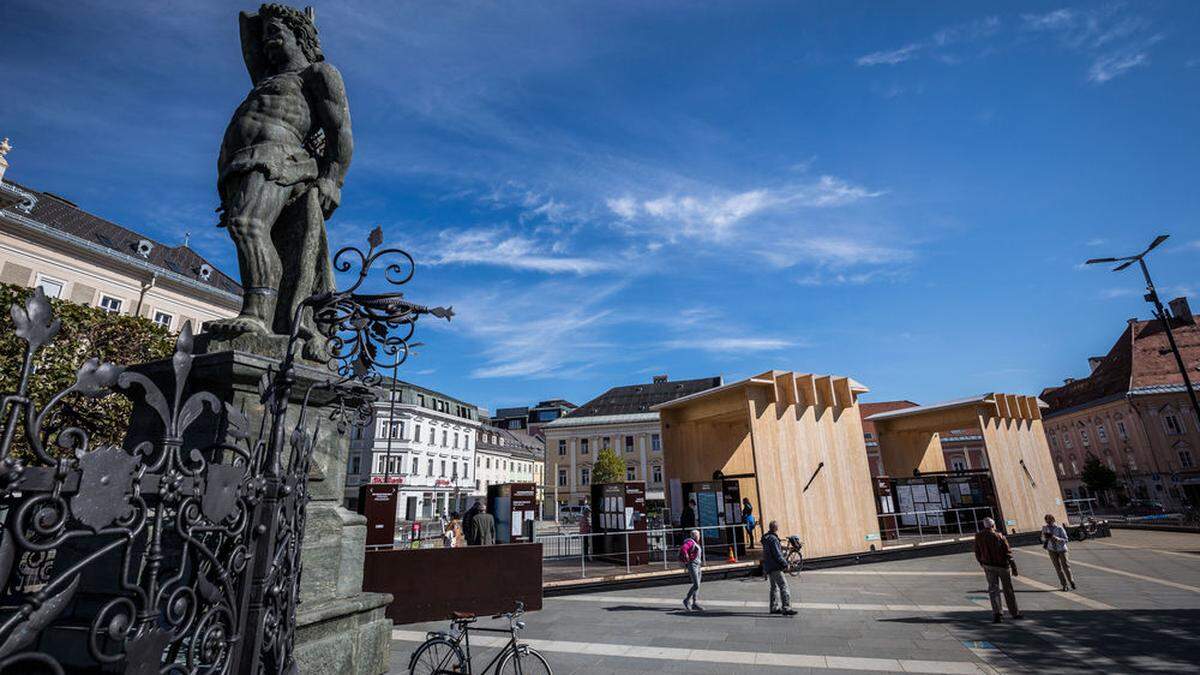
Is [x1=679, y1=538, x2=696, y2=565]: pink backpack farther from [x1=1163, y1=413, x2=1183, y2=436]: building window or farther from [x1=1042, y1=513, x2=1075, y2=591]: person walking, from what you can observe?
[x1=1163, y1=413, x2=1183, y2=436]: building window

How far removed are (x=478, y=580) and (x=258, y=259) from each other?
299 inches

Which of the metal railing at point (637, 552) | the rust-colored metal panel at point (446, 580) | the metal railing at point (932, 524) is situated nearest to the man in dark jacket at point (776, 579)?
the metal railing at point (637, 552)

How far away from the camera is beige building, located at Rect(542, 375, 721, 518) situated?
56.3m

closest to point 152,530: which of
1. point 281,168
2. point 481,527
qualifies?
point 281,168

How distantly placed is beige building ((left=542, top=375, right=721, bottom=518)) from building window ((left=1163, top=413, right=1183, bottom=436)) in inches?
1575

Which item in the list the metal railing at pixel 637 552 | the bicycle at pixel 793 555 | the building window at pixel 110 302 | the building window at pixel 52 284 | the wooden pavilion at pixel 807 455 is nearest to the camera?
the bicycle at pixel 793 555

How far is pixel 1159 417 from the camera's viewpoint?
4428 centimetres

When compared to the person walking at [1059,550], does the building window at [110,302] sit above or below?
above

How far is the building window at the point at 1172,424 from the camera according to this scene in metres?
43.1

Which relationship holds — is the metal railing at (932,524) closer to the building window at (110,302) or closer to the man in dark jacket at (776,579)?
the man in dark jacket at (776,579)

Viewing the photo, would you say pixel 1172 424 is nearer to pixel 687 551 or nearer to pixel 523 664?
pixel 687 551

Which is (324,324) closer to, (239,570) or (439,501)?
(239,570)

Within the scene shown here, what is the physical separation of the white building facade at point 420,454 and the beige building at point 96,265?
1478 centimetres

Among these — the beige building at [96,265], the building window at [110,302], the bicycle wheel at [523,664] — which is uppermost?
the beige building at [96,265]
